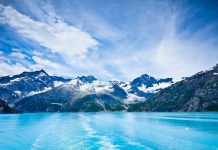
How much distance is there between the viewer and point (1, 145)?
71.5 m

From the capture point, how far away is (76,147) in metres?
68.1

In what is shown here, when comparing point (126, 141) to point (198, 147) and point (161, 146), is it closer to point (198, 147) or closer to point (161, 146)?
point (161, 146)

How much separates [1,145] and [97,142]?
25.7m

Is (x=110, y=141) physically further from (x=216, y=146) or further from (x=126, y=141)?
(x=216, y=146)

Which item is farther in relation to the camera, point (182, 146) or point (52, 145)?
point (52, 145)

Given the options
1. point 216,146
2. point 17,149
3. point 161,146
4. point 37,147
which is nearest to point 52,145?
point 37,147

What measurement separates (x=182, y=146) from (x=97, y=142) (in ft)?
76.9

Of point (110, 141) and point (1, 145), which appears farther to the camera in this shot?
point (110, 141)

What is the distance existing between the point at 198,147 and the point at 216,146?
4.94 m

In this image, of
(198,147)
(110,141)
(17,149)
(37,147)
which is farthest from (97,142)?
(198,147)

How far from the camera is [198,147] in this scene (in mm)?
64938

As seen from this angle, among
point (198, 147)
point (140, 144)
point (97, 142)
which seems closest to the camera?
point (198, 147)

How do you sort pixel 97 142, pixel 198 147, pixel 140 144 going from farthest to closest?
pixel 97 142 → pixel 140 144 → pixel 198 147

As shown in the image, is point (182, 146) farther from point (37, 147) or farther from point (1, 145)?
point (1, 145)
